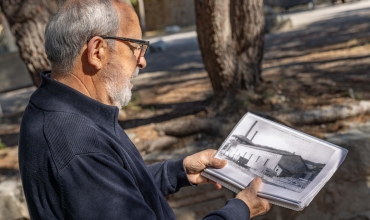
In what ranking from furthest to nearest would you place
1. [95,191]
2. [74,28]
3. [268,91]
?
[268,91] → [74,28] → [95,191]

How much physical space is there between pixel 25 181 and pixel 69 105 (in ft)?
0.92

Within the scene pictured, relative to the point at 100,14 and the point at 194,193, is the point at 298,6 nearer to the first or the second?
the point at 194,193

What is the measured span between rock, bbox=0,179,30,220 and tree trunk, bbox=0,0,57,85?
4.47 feet

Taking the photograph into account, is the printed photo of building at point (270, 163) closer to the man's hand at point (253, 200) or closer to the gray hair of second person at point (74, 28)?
the man's hand at point (253, 200)

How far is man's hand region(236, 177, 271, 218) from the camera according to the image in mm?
1859

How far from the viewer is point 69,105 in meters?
1.59

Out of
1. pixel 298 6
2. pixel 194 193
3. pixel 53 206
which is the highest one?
pixel 53 206

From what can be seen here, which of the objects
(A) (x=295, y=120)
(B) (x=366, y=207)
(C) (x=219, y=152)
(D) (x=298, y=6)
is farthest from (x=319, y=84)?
(D) (x=298, y=6)

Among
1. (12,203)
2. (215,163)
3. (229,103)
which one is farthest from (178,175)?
(229,103)

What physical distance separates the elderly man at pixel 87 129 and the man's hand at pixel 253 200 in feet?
0.11

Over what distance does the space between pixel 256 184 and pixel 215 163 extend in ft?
0.90

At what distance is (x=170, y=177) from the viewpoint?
2.18 m

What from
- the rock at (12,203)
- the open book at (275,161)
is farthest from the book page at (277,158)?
the rock at (12,203)

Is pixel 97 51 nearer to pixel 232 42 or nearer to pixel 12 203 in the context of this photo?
pixel 12 203
